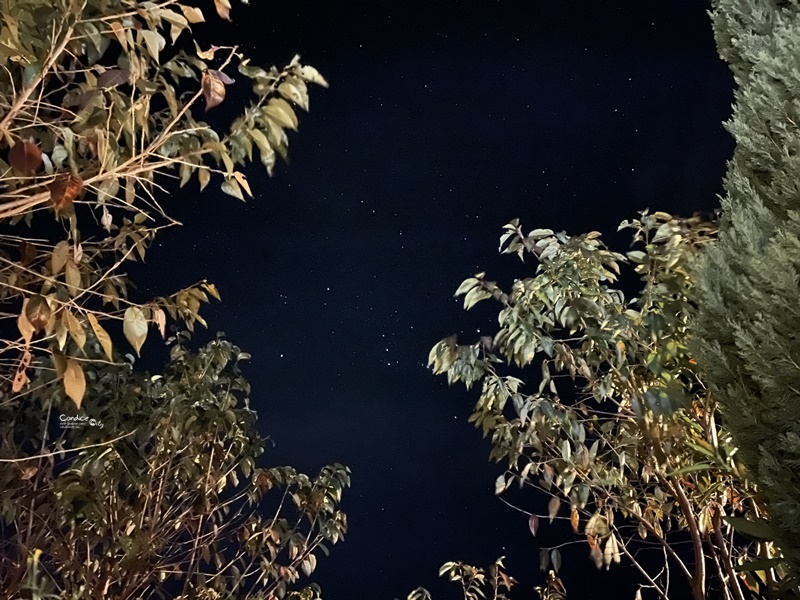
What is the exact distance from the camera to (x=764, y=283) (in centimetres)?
130

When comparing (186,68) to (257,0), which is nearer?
(186,68)

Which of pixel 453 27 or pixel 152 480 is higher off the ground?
pixel 453 27

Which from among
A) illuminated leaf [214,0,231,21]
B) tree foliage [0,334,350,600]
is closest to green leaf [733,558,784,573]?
illuminated leaf [214,0,231,21]

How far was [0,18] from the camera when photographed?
977 millimetres

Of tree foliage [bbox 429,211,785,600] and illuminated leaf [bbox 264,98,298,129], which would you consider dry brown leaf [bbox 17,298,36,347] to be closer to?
illuminated leaf [bbox 264,98,298,129]

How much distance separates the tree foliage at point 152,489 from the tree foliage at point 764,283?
181 centimetres

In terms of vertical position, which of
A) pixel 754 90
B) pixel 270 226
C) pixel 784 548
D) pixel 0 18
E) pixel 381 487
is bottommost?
pixel 381 487

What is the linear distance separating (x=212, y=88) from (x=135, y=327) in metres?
0.39

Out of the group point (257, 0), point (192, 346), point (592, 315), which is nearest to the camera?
point (592, 315)

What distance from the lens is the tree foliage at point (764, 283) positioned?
4.08ft

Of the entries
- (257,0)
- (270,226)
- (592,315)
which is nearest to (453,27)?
(257,0)

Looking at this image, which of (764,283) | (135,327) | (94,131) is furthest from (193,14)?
(764,283)

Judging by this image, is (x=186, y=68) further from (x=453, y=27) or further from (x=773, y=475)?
(x=453, y=27)

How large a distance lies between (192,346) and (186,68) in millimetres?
2227
